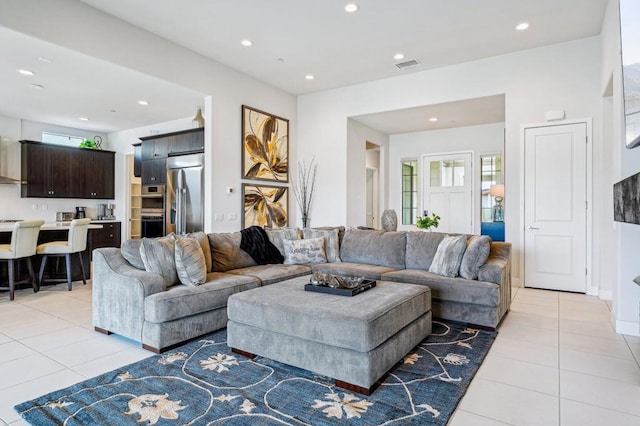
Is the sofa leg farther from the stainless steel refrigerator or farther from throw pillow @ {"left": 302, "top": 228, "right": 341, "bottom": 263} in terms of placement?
the stainless steel refrigerator

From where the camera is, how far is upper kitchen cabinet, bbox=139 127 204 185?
5.93m

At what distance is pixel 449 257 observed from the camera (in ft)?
12.3

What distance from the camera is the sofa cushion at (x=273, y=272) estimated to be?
3.83 meters

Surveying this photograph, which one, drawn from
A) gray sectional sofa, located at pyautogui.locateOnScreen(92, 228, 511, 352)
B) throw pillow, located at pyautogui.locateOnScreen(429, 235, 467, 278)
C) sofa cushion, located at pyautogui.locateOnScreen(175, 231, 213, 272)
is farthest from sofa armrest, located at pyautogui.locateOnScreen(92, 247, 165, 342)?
throw pillow, located at pyautogui.locateOnScreen(429, 235, 467, 278)

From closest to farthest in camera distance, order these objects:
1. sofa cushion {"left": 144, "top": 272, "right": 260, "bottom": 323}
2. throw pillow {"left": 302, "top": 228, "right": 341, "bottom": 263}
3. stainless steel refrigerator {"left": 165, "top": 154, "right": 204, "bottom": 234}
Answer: sofa cushion {"left": 144, "top": 272, "right": 260, "bottom": 323} < throw pillow {"left": 302, "top": 228, "right": 341, "bottom": 263} < stainless steel refrigerator {"left": 165, "top": 154, "right": 204, "bottom": 234}

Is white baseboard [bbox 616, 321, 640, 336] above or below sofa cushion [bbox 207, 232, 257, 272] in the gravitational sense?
below

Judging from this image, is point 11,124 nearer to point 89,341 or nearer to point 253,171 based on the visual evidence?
point 253,171

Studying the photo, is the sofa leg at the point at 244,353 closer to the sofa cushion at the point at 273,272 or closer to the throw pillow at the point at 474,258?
the sofa cushion at the point at 273,272

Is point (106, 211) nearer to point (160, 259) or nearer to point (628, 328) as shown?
point (160, 259)

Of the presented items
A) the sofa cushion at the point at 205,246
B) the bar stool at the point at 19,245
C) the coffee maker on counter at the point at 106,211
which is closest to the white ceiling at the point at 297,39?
the bar stool at the point at 19,245

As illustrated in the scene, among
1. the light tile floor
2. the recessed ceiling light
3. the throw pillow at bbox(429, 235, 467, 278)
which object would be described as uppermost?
the recessed ceiling light

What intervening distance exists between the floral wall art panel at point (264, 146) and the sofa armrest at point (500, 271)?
149 inches

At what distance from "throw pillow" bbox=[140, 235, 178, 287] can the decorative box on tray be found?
49.8 inches

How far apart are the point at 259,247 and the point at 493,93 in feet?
12.9
